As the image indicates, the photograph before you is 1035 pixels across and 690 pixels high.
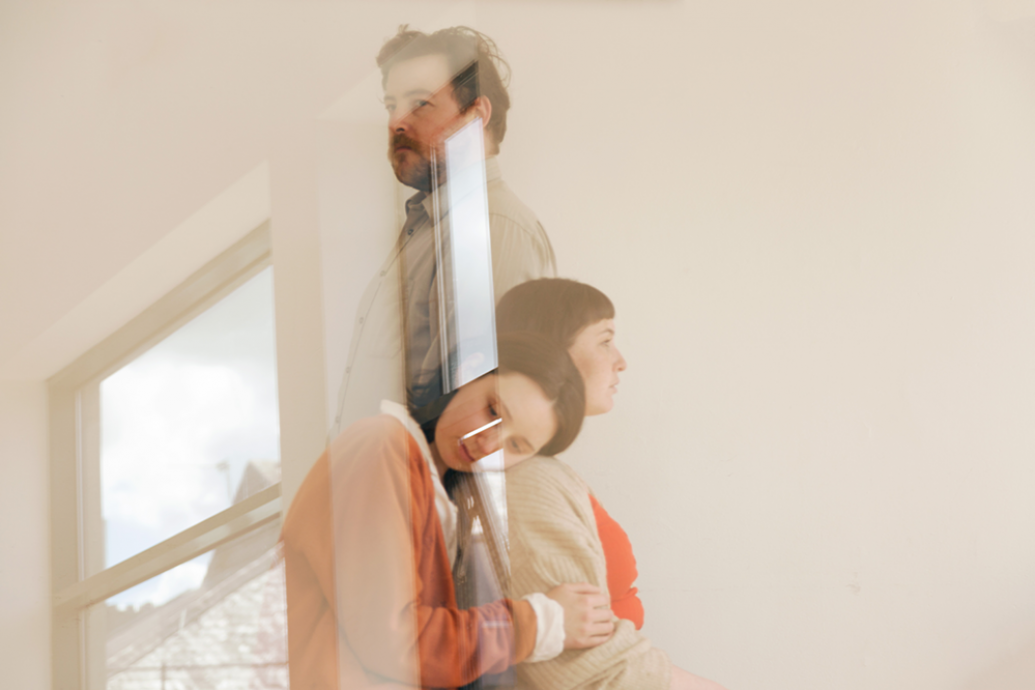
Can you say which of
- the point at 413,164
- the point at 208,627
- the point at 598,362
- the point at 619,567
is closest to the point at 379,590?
the point at 208,627

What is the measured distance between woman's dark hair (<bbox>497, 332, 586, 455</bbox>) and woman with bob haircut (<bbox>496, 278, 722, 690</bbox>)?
0.02 metres

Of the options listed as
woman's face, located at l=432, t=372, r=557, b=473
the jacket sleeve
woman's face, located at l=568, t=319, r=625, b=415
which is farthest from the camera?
woman's face, located at l=568, t=319, r=625, b=415

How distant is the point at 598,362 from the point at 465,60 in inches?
20.8

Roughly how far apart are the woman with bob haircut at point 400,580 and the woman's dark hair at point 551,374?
66mm

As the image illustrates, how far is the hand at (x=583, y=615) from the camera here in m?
1.04

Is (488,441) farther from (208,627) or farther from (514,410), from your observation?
(208,627)

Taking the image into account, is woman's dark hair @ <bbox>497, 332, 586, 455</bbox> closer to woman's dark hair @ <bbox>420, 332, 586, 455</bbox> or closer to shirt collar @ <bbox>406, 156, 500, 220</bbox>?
woman's dark hair @ <bbox>420, 332, 586, 455</bbox>

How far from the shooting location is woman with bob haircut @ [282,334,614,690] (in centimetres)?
100

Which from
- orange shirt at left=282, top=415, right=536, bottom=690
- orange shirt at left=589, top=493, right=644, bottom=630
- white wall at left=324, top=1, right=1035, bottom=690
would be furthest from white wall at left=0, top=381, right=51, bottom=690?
orange shirt at left=589, top=493, right=644, bottom=630

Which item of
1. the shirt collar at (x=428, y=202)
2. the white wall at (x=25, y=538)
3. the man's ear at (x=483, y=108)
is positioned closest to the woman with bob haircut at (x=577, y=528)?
the shirt collar at (x=428, y=202)

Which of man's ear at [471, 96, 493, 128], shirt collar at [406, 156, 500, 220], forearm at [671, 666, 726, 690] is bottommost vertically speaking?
forearm at [671, 666, 726, 690]

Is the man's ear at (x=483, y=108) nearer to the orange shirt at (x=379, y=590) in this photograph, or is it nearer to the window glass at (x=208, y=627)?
the orange shirt at (x=379, y=590)

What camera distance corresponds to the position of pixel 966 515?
129 cm

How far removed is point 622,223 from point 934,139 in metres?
0.61
